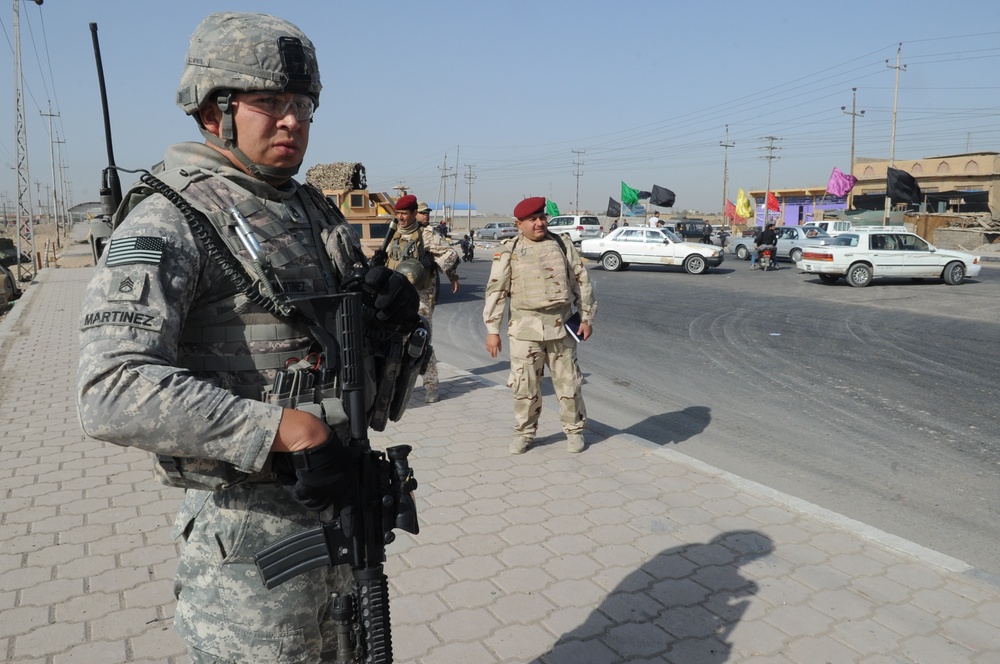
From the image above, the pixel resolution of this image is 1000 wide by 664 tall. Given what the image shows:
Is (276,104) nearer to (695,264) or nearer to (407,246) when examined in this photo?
(407,246)

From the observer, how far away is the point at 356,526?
169 centimetres

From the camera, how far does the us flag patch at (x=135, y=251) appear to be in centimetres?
152

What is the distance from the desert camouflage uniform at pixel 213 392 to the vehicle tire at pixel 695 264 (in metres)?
21.8

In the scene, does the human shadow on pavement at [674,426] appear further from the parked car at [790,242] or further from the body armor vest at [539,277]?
A: the parked car at [790,242]

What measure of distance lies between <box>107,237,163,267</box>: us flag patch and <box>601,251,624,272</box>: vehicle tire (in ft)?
74.3

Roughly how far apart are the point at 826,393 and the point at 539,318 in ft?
12.3

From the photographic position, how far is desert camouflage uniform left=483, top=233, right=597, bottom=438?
546cm

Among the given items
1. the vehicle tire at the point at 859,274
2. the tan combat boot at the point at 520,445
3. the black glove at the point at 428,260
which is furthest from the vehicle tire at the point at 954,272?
the tan combat boot at the point at 520,445

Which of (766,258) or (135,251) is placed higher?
(135,251)

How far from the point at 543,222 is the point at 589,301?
69 centimetres

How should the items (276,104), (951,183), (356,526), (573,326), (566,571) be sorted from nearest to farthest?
(356,526) → (276,104) → (566,571) → (573,326) → (951,183)

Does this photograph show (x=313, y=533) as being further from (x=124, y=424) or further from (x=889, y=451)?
(x=889, y=451)

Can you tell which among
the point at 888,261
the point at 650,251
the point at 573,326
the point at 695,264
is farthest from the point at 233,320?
the point at 650,251

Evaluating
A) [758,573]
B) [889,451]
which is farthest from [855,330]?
[758,573]
